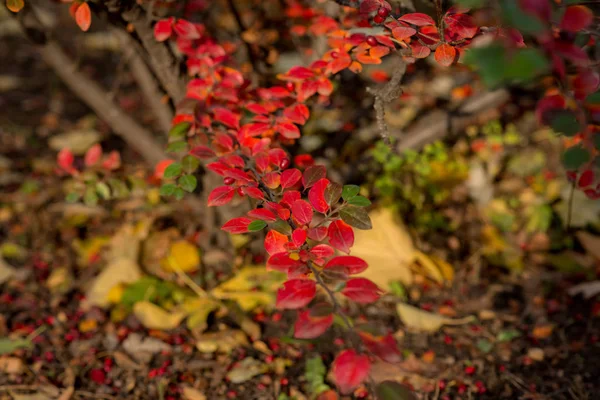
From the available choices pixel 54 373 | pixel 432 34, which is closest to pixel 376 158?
pixel 432 34

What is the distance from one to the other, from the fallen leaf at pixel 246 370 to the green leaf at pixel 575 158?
4.50 feet

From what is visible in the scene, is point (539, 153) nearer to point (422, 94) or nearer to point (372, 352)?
point (422, 94)

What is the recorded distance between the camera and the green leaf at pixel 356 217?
130 cm

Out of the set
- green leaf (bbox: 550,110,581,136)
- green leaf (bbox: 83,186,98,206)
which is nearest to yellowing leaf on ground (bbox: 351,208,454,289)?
green leaf (bbox: 83,186,98,206)

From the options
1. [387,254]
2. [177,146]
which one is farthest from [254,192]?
[387,254]

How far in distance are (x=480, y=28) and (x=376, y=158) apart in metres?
1.14

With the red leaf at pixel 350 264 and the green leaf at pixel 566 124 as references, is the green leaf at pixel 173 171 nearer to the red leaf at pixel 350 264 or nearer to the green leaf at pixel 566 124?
the red leaf at pixel 350 264

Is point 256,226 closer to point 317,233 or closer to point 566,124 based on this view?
point 317,233

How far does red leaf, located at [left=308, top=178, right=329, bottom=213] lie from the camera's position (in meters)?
1.36

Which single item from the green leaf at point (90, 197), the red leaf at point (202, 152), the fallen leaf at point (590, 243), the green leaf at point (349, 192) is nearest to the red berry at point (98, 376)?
the green leaf at point (90, 197)

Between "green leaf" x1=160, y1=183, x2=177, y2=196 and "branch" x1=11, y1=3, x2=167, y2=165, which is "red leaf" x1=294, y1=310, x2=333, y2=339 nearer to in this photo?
"green leaf" x1=160, y1=183, x2=177, y2=196

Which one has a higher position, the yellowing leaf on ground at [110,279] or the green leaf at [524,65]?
the green leaf at [524,65]

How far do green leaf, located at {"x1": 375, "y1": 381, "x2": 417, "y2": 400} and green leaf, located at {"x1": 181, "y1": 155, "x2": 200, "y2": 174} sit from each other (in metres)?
0.89

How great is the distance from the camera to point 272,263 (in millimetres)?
1298
